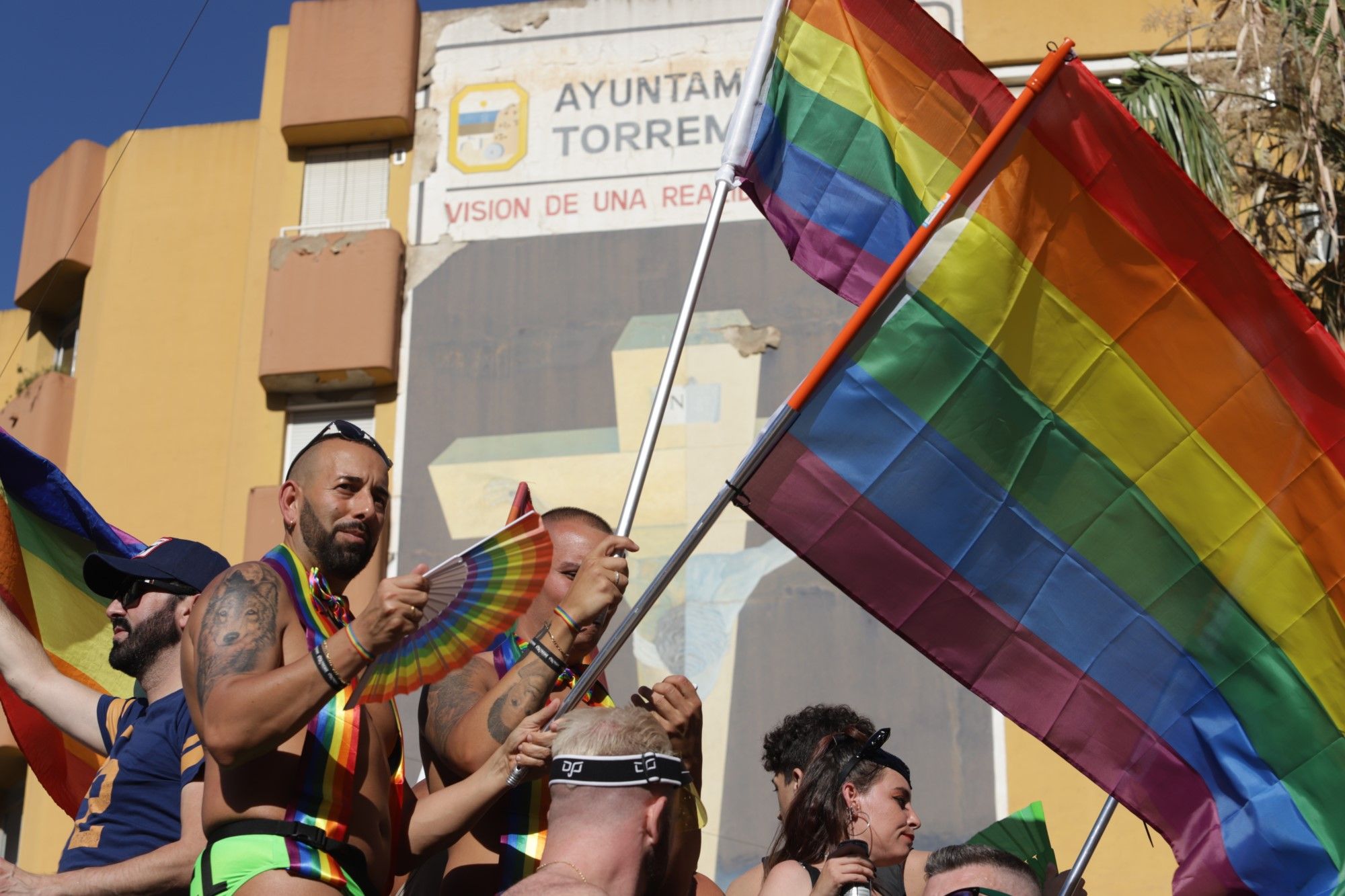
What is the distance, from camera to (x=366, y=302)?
13.3m

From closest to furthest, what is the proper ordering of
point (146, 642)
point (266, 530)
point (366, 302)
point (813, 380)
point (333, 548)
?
point (333, 548) → point (813, 380) → point (146, 642) → point (266, 530) → point (366, 302)

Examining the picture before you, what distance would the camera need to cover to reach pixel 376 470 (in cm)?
413

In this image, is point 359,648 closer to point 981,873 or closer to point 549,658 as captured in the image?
point 549,658

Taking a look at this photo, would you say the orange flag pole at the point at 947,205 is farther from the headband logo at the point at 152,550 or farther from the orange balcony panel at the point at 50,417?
the orange balcony panel at the point at 50,417

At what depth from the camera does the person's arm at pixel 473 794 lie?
3723mm

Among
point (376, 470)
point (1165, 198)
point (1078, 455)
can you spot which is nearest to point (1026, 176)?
point (1165, 198)

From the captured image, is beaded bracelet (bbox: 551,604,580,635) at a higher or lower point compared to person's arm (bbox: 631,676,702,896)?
higher

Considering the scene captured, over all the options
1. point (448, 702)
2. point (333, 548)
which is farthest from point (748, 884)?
point (333, 548)

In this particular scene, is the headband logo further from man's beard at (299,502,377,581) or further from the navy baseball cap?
man's beard at (299,502,377,581)

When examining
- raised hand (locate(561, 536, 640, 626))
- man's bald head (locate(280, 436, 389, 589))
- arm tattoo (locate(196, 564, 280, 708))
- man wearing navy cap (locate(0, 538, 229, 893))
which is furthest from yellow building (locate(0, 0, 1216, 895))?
arm tattoo (locate(196, 564, 280, 708))

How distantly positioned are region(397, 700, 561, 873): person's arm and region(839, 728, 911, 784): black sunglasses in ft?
2.88

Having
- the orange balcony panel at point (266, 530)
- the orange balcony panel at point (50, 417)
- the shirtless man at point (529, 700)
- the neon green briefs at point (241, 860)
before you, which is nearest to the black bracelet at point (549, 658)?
the shirtless man at point (529, 700)

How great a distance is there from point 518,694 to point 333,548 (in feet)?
1.97

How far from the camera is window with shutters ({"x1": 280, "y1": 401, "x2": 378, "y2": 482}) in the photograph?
13.4m
